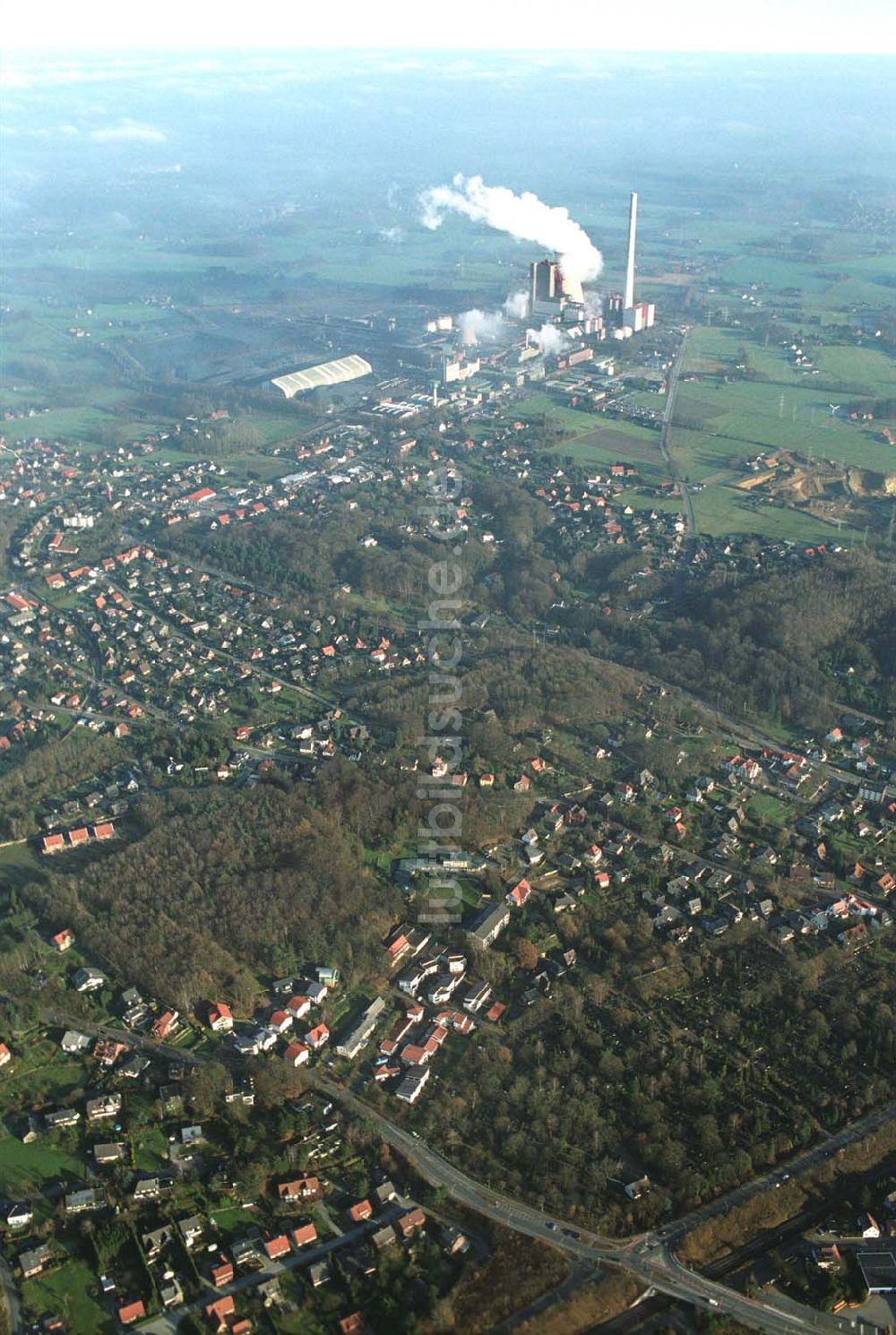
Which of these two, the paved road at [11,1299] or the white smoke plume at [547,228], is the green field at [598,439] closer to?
the white smoke plume at [547,228]

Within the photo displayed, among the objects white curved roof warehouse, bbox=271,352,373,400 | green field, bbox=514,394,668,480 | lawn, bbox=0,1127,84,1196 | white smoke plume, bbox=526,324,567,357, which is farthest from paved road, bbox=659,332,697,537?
lawn, bbox=0,1127,84,1196

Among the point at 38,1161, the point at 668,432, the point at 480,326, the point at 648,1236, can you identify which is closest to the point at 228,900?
the point at 38,1161

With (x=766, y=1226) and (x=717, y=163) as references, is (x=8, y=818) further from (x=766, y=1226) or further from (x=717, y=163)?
(x=717, y=163)

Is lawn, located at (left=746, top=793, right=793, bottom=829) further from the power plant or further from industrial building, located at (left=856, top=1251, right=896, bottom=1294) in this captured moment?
the power plant

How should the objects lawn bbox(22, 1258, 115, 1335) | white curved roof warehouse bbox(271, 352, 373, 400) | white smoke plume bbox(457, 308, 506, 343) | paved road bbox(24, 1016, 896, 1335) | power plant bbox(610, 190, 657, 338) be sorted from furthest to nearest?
white smoke plume bbox(457, 308, 506, 343), power plant bbox(610, 190, 657, 338), white curved roof warehouse bbox(271, 352, 373, 400), paved road bbox(24, 1016, 896, 1335), lawn bbox(22, 1258, 115, 1335)

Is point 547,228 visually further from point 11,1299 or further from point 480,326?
point 11,1299
